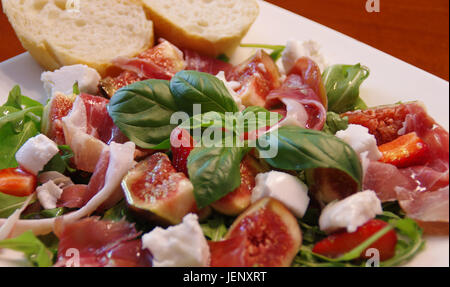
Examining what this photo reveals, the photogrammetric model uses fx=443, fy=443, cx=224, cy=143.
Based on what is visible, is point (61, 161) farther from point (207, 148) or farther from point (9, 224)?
point (207, 148)

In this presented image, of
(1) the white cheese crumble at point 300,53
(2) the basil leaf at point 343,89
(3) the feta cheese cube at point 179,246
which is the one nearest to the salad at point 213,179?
(3) the feta cheese cube at point 179,246

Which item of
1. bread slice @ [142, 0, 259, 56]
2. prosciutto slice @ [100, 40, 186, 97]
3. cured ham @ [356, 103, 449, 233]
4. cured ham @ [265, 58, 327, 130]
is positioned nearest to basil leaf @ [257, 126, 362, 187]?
cured ham @ [356, 103, 449, 233]

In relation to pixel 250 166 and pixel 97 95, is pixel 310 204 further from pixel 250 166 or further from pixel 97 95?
pixel 97 95

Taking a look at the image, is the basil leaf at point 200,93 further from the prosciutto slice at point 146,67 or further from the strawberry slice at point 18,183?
the strawberry slice at point 18,183

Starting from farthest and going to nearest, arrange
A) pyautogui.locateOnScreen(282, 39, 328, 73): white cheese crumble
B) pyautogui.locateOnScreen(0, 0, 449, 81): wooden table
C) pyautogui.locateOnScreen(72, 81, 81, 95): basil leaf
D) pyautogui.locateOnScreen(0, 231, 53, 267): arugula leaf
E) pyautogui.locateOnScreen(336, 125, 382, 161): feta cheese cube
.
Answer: pyautogui.locateOnScreen(0, 0, 449, 81): wooden table, pyautogui.locateOnScreen(282, 39, 328, 73): white cheese crumble, pyautogui.locateOnScreen(72, 81, 81, 95): basil leaf, pyautogui.locateOnScreen(336, 125, 382, 161): feta cheese cube, pyautogui.locateOnScreen(0, 231, 53, 267): arugula leaf

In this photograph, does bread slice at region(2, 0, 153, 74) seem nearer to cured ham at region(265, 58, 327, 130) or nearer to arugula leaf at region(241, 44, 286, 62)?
arugula leaf at region(241, 44, 286, 62)

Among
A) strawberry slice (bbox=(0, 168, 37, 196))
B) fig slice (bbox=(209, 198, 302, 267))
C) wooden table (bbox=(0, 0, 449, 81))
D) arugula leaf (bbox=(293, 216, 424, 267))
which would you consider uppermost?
strawberry slice (bbox=(0, 168, 37, 196))

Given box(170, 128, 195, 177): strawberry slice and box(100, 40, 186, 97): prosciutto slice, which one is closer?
box(170, 128, 195, 177): strawberry slice
